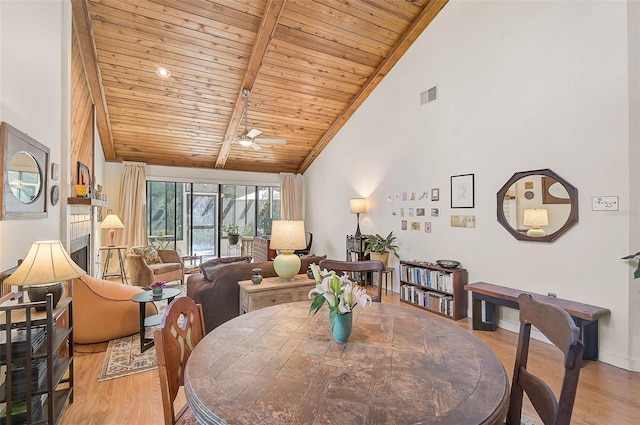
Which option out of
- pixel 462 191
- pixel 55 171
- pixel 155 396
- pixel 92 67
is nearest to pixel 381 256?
pixel 462 191

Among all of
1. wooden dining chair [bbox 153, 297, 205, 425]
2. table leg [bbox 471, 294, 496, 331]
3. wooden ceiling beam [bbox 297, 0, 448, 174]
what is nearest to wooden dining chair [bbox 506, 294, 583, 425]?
wooden dining chair [bbox 153, 297, 205, 425]

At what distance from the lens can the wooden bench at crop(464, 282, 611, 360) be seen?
2662mm

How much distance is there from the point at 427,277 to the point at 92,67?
17.8 ft

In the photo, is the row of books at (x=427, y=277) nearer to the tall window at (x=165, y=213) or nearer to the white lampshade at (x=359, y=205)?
the white lampshade at (x=359, y=205)

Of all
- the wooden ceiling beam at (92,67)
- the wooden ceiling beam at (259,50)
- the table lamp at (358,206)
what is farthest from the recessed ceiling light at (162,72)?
the table lamp at (358,206)

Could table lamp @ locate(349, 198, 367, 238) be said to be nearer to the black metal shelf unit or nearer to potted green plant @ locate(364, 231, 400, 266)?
potted green plant @ locate(364, 231, 400, 266)

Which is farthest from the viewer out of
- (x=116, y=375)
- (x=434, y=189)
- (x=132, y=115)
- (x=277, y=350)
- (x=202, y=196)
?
(x=202, y=196)

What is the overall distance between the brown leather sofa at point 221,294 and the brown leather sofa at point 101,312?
0.69 meters

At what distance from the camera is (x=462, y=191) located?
3.99 metres

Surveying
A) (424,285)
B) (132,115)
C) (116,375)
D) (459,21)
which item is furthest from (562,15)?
(132,115)

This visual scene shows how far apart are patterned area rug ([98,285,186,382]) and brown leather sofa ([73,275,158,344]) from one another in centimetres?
14

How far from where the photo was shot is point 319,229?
762 centimetres

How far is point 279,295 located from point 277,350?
1.67 meters

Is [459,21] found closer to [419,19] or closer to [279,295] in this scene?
[419,19]
